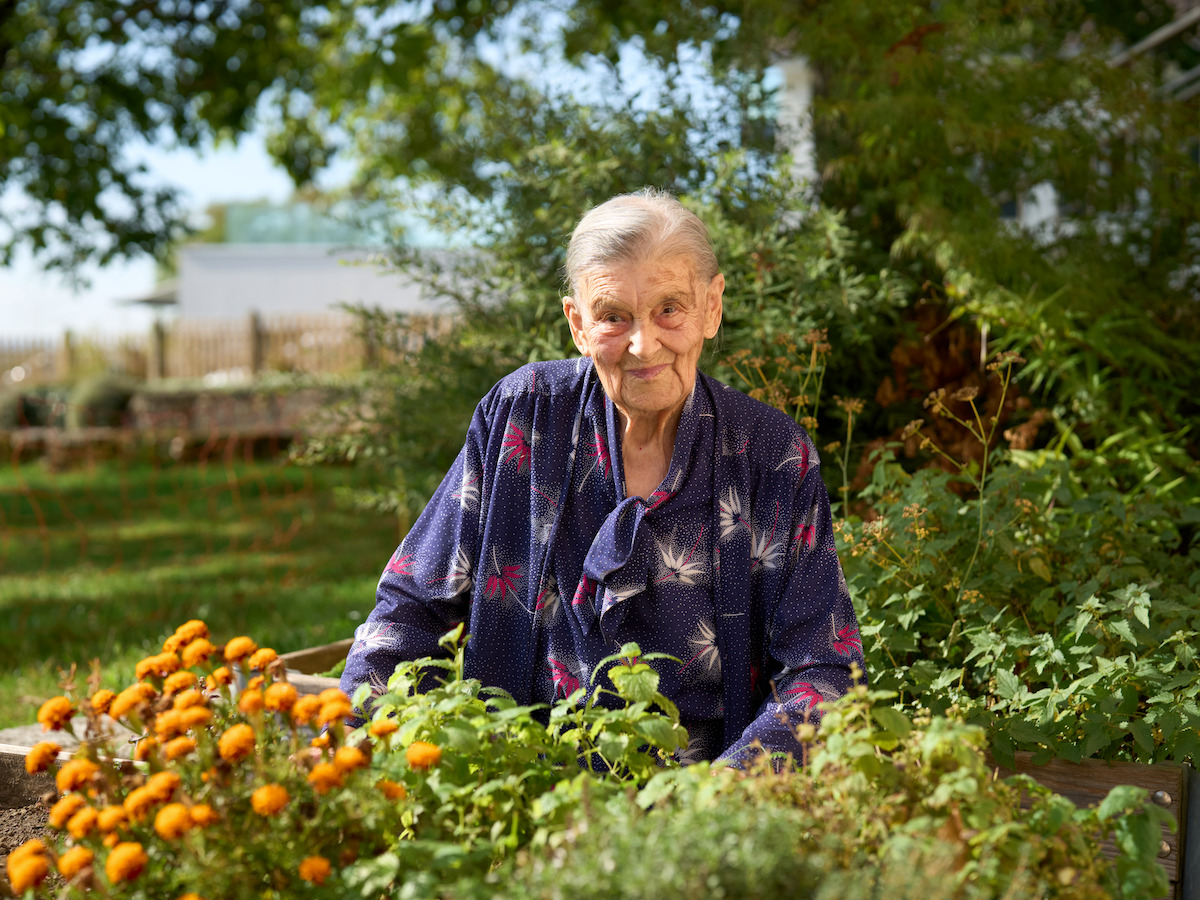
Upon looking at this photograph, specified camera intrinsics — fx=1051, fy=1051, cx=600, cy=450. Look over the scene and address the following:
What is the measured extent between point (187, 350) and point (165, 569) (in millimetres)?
10688

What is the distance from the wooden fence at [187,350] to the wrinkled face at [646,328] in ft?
45.6

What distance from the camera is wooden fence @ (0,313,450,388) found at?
51.7 ft

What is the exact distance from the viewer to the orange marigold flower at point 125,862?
3.74ft

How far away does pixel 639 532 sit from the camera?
6.30 feet

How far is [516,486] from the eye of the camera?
2053mm

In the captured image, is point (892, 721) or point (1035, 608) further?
point (1035, 608)

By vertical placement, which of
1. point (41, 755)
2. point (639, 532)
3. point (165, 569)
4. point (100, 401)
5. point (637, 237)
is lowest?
point (165, 569)

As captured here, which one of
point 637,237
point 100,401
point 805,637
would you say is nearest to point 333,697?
point 805,637

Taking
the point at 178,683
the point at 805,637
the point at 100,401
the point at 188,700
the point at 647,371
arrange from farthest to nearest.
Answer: the point at 100,401, the point at 647,371, the point at 805,637, the point at 178,683, the point at 188,700

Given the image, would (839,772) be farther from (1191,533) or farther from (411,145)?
(411,145)

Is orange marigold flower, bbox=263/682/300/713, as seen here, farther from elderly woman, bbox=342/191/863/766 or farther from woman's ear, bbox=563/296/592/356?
woman's ear, bbox=563/296/592/356

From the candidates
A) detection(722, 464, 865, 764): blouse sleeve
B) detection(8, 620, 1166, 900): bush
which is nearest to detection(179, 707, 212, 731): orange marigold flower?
detection(8, 620, 1166, 900): bush

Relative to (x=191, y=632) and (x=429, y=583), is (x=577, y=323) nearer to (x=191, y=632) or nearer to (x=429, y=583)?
(x=429, y=583)

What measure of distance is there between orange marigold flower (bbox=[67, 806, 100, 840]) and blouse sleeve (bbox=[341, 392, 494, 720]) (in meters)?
0.67
